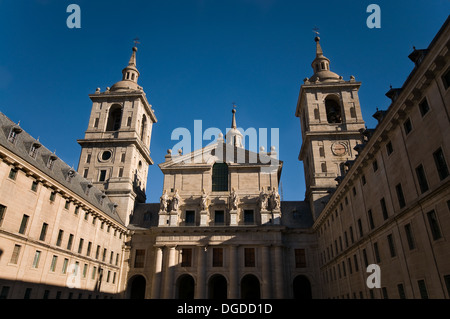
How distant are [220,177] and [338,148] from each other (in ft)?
60.9

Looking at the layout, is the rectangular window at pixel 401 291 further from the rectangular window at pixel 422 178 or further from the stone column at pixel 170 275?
the stone column at pixel 170 275

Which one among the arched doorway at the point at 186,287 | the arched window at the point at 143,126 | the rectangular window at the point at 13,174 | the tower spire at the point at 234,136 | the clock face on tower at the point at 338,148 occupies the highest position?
the tower spire at the point at 234,136

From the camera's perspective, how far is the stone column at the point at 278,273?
38.9m

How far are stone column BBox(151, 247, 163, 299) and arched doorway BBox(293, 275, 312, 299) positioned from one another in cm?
1849

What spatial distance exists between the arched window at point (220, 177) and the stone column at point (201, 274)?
990 cm

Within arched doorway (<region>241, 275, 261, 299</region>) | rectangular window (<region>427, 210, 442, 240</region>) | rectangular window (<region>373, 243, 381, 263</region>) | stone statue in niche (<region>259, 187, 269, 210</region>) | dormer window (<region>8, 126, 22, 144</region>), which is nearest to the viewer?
rectangular window (<region>427, 210, 442, 240</region>)

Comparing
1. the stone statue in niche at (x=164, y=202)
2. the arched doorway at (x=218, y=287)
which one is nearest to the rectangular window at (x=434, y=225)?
A: the arched doorway at (x=218, y=287)

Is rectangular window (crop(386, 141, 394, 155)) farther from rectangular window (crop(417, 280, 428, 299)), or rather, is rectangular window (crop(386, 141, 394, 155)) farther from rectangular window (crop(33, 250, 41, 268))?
rectangular window (crop(33, 250, 41, 268))

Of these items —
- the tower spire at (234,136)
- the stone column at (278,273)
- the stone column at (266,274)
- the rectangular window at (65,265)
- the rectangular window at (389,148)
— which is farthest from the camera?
the tower spire at (234,136)

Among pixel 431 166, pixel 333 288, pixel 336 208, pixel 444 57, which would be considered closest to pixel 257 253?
pixel 333 288

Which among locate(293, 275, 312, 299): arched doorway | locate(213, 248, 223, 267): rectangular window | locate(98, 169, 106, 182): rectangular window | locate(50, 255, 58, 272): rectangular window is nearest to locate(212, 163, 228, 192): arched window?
locate(213, 248, 223, 267): rectangular window

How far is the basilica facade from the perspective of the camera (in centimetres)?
1750
